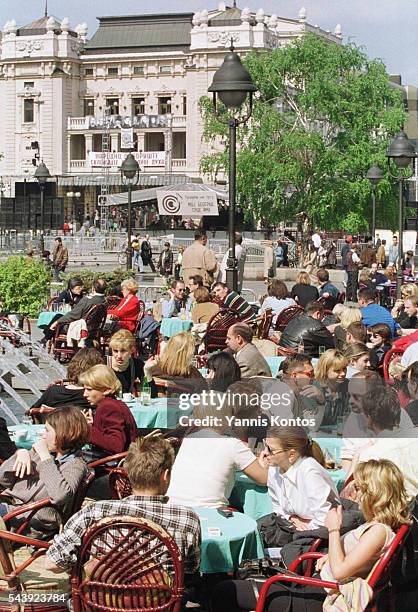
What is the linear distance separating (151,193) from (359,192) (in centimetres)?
1131

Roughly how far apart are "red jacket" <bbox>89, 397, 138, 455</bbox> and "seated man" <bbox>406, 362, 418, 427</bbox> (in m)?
1.56

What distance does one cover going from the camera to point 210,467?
6.02 meters

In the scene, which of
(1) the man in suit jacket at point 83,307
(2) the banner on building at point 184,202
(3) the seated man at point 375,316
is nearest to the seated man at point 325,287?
(1) the man in suit jacket at point 83,307

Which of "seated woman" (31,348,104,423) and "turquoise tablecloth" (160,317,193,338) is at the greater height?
"seated woman" (31,348,104,423)

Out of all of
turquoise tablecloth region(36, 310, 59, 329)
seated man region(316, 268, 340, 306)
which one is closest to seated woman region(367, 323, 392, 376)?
seated man region(316, 268, 340, 306)

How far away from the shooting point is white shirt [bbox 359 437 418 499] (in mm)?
5707

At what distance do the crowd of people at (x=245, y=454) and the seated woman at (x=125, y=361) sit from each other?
2 centimetres

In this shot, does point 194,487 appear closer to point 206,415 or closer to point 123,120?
point 206,415

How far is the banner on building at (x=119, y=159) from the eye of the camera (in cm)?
8181

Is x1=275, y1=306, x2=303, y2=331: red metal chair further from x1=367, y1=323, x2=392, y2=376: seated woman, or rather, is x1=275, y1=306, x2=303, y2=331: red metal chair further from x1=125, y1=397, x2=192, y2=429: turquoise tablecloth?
x1=125, y1=397, x2=192, y2=429: turquoise tablecloth

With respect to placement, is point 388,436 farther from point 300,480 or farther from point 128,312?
point 128,312

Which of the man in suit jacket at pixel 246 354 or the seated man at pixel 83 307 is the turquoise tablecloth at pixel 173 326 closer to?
the seated man at pixel 83 307

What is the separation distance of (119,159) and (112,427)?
7536 centimetres

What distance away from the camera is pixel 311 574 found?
17.5 feet
